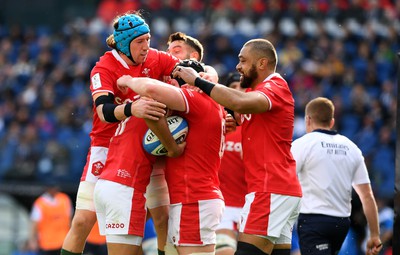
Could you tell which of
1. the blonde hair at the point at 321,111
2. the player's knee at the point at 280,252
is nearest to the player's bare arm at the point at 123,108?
the player's knee at the point at 280,252

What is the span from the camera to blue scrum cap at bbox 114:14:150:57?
25.4 feet

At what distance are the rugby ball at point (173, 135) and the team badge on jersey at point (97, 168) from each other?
34.1 inches

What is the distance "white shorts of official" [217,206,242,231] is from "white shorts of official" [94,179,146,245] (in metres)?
2.49

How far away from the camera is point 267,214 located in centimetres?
736

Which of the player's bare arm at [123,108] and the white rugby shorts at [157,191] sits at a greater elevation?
the player's bare arm at [123,108]

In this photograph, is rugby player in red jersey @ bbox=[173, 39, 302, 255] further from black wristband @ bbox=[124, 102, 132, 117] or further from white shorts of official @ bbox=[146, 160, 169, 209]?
white shorts of official @ bbox=[146, 160, 169, 209]

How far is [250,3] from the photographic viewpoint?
23438 mm

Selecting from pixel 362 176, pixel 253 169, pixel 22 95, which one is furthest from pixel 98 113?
pixel 22 95

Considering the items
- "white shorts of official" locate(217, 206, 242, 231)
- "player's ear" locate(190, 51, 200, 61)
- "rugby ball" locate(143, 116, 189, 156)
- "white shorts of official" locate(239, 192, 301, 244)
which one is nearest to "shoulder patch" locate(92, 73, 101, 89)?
"rugby ball" locate(143, 116, 189, 156)

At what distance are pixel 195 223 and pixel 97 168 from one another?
1.33 meters

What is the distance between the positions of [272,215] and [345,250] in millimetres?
2594

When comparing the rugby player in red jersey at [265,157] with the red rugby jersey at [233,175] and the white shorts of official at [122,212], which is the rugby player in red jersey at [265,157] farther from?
the red rugby jersey at [233,175]

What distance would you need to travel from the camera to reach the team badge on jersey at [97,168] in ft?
26.9

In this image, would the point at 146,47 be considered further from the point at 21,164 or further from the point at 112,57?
the point at 21,164
